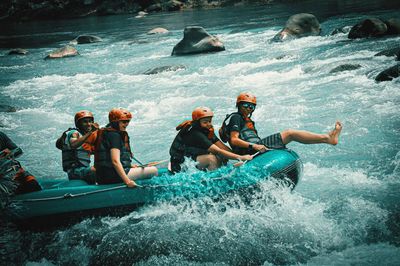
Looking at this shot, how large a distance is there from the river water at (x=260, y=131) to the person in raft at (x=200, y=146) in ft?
2.00

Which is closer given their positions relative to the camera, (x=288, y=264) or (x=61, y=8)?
(x=288, y=264)

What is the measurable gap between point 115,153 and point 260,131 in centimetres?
500

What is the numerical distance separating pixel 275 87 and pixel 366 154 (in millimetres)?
5441

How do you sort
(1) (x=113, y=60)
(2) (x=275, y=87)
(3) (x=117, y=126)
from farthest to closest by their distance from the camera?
(1) (x=113, y=60)
(2) (x=275, y=87)
(3) (x=117, y=126)

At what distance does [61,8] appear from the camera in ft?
196

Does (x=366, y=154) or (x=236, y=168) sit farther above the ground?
(x=236, y=168)

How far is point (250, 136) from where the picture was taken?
20.6ft

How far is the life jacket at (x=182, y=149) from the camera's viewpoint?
5977mm

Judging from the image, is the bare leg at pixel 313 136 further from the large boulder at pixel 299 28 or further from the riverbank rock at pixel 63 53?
the riverbank rock at pixel 63 53

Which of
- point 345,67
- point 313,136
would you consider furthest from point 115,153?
point 345,67

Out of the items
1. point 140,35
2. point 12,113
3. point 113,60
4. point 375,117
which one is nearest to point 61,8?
point 140,35

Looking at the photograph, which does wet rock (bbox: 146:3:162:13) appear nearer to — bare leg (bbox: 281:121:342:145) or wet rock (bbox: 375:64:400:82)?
wet rock (bbox: 375:64:400:82)

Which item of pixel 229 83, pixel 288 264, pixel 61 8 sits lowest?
pixel 288 264

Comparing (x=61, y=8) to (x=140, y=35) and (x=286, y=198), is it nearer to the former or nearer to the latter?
(x=140, y=35)
